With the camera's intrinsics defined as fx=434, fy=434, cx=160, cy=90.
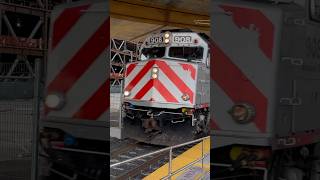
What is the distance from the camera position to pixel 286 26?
6.64ft

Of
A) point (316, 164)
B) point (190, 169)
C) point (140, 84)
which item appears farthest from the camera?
point (140, 84)

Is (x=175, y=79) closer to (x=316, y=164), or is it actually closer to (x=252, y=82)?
(x=316, y=164)

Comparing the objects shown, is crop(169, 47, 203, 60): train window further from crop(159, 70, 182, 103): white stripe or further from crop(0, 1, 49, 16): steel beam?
crop(0, 1, 49, 16): steel beam

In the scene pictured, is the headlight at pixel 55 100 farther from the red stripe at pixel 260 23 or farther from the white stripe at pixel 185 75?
the white stripe at pixel 185 75

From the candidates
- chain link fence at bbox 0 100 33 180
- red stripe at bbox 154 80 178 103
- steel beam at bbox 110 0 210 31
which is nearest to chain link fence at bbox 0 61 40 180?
chain link fence at bbox 0 100 33 180

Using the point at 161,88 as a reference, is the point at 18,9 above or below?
above

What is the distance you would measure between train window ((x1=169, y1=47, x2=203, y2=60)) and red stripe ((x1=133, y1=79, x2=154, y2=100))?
64 centimetres

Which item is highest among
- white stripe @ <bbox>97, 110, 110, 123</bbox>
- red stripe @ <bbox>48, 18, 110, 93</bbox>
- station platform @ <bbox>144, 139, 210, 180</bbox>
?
red stripe @ <bbox>48, 18, 110, 93</bbox>

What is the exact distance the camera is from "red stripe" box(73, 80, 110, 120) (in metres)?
1.71

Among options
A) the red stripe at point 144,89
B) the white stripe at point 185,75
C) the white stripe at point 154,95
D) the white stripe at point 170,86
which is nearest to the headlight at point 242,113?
the red stripe at point 144,89

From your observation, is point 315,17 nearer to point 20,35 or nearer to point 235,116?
point 235,116

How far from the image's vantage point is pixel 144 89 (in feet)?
23.8

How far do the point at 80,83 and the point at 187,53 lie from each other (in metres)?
6.24

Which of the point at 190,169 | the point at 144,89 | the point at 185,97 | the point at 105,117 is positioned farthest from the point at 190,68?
the point at 105,117
